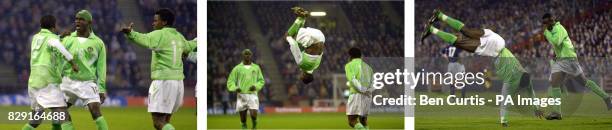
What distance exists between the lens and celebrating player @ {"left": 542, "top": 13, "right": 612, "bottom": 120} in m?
11.0

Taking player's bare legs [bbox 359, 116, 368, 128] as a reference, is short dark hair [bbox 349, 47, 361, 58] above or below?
above

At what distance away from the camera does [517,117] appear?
11008 mm

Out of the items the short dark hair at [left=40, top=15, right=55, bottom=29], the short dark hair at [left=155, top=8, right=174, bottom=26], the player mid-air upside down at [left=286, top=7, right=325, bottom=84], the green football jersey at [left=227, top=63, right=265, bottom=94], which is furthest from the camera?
the green football jersey at [left=227, top=63, right=265, bottom=94]

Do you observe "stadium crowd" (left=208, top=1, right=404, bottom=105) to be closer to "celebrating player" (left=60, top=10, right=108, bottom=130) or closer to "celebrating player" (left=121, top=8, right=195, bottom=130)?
"celebrating player" (left=121, top=8, right=195, bottom=130)

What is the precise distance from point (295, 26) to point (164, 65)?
1.18 metres

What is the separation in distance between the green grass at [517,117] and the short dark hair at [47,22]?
315cm

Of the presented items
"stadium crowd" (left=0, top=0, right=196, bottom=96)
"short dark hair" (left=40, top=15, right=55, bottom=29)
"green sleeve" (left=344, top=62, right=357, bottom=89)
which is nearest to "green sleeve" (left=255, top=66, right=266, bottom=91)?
"green sleeve" (left=344, top=62, right=357, bottom=89)

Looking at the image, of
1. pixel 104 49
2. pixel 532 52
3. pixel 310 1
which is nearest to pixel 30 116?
pixel 104 49

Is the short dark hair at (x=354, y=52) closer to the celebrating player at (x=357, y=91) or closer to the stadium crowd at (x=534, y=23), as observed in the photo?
the celebrating player at (x=357, y=91)

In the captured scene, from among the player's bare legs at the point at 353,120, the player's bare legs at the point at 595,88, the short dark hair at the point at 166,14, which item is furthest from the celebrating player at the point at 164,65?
the player's bare legs at the point at 595,88

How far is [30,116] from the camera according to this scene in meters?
10.8

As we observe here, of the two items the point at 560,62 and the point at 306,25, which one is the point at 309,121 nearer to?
the point at 306,25

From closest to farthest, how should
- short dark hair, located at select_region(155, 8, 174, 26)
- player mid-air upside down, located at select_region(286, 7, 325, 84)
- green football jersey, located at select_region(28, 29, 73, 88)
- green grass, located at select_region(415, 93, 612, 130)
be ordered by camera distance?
green football jersey, located at select_region(28, 29, 73, 88), short dark hair, located at select_region(155, 8, 174, 26), green grass, located at select_region(415, 93, 612, 130), player mid-air upside down, located at select_region(286, 7, 325, 84)

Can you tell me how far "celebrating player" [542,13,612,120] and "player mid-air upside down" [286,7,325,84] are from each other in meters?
1.96
